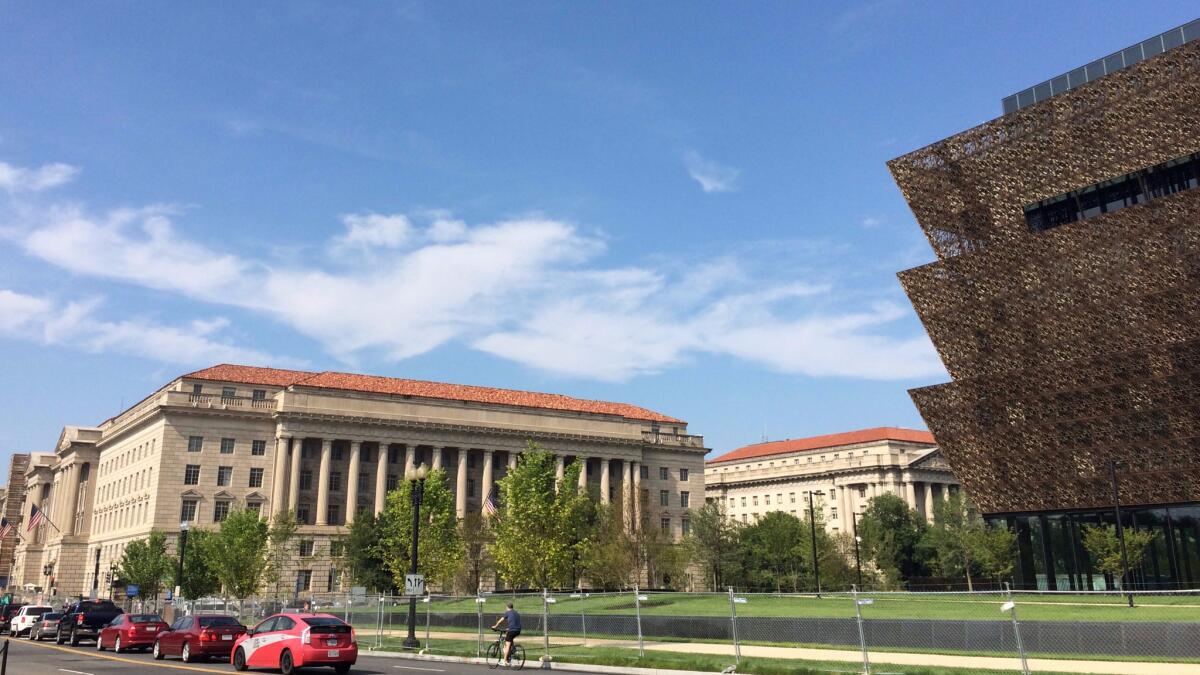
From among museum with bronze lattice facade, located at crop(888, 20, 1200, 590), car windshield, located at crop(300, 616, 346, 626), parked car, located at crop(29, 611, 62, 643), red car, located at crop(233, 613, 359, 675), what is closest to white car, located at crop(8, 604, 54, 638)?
parked car, located at crop(29, 611, 62, 643)

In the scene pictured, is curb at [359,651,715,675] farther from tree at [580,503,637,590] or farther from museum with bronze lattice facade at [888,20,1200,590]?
museum with bronze lattice facade at [888,20,1200,590]

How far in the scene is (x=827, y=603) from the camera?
47.6m

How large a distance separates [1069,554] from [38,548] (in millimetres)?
125643

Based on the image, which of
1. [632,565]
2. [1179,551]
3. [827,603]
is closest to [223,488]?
[632,565]

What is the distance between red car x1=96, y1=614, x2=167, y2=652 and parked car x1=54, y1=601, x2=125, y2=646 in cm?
501

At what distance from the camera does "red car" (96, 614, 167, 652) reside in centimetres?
3438

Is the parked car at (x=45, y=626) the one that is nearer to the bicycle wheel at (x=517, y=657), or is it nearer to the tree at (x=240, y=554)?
the tree at (x=240, y=554)

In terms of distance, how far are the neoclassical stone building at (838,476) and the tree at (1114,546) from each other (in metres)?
71.1

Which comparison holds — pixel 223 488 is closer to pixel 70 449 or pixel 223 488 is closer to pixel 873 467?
pixel 70 449

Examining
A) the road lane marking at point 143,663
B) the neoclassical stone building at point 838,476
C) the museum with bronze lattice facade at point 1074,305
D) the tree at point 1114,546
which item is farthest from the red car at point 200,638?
the neoclassical stone building at point 838,476

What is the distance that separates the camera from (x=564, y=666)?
2638cm

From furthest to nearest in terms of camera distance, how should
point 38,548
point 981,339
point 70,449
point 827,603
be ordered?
point 38,548 < point 70,449 < point 981,339 < point 827,603

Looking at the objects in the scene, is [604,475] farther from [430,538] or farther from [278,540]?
[278,540]

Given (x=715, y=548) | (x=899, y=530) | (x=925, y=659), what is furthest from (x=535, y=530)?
(x=899, y=530)
